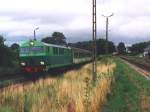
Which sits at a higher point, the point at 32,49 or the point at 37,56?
the point at 32,49

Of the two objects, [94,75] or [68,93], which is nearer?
[68,93]

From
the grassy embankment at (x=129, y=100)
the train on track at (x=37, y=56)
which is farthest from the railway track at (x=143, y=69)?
the grassy embankment at (x=129, y=100)

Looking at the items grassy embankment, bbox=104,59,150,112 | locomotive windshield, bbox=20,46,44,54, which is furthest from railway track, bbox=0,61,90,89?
grassy embankment, bbox=104,59,150,112

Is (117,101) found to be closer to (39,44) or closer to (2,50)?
(39,44)

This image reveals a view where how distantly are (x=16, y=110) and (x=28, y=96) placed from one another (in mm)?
3225

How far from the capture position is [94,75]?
1189 inches

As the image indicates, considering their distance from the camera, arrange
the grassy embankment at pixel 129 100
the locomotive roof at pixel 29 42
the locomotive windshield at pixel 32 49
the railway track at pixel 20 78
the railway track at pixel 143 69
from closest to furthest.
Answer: the grassy embankment at pixel 129 100, the railway track at pixel 20 78, the railway track at pixel 143 69, the locomotive windshield at pixel 32 49, the locomotive roof at pixel 29 42

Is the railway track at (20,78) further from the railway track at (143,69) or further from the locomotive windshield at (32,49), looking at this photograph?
the railway track at (143,69)

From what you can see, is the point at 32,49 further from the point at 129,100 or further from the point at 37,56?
the point at 129,100

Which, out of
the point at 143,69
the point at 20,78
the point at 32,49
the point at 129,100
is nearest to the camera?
the point at 129,100

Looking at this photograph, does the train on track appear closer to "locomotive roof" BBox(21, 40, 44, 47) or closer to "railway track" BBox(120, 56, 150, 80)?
"locomotive roof" BBox(21, 40, 44, 47)

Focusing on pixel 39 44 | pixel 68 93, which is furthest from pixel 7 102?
pixel 39 44

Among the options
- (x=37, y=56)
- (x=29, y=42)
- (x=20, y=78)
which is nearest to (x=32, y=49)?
(x=29, y=42)

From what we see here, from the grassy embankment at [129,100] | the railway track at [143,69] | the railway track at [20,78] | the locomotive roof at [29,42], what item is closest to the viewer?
the grassy embankment at [129,100]
